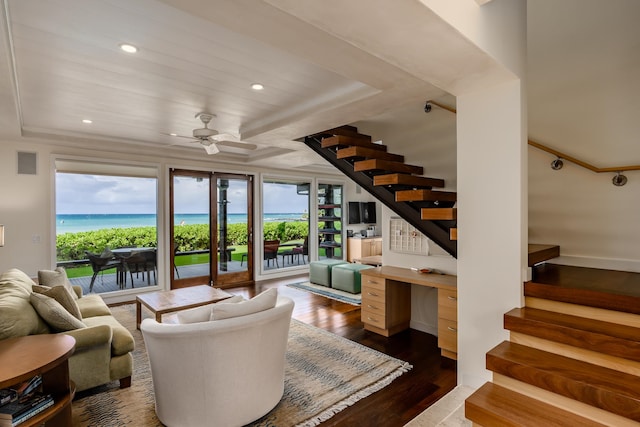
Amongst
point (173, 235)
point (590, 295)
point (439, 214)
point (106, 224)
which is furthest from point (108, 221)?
point (590, 295)

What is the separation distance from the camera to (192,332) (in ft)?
6.58

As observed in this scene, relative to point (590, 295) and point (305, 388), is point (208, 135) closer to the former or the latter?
point (305, 388)

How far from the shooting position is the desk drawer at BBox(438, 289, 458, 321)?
126 inches

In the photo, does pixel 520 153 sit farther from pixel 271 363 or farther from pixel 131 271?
pixel 131 271

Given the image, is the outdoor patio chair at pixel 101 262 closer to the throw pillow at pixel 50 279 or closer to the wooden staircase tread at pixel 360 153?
the throw pillow at pixel 50 279

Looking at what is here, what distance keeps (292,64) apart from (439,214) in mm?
1789

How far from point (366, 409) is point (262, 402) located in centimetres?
80

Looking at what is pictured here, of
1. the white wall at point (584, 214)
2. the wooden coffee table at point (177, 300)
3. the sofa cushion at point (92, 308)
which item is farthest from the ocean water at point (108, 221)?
the white wall at point (584, 214)

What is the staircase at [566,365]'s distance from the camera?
1697 millimetres

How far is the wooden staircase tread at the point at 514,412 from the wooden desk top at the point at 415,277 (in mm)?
1338

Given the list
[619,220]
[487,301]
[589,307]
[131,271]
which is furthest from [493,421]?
[131,271]

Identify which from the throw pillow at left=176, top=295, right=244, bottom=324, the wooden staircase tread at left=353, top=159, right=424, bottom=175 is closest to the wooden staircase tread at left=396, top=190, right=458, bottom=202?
the wooden staircase tread at left=353, top=159, right=424, bottom=175

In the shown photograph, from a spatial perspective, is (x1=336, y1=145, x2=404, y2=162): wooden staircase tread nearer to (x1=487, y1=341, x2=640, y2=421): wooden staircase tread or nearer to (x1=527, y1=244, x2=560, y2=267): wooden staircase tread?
(x1=527, y1=244, x2=560, y2=267): wooden staircase tread

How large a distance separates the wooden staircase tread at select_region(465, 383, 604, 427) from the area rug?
3245 millimetres
